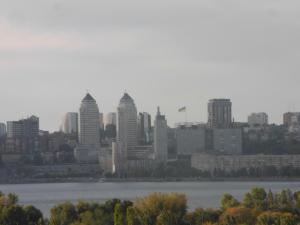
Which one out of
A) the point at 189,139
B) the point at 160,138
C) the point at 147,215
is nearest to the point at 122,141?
the point at 160,138

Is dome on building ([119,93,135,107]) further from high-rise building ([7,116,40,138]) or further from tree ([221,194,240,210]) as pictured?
tree ([221,194,240,210])

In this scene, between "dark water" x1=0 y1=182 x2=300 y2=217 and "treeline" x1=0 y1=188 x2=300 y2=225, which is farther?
"dark water" x1=0 y1=182 x2=300 y2=217

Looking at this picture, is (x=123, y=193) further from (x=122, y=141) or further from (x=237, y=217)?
(x=122, y=141)

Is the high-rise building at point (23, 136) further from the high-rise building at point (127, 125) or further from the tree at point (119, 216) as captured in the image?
the tree at point (119, 216)

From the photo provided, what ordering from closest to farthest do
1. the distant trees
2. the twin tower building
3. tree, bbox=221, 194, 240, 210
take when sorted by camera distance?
the distant trees
tree, bbox=221, 194, 240, 210
the twin tower building

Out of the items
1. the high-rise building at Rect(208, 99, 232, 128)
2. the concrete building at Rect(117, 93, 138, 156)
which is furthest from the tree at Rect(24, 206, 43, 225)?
the high-rise building at Rect(208, 99, 232, 128)

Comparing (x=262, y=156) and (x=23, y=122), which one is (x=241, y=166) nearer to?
(x=262, y=156)

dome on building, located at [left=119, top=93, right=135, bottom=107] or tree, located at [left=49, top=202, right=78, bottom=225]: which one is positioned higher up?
dome on building, located at [left=119, top=93, right=135, bottom=107]

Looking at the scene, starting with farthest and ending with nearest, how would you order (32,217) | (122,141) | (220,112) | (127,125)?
1. (220,112)
2. (127,125)
3. (122,141)
4. (32,217)
